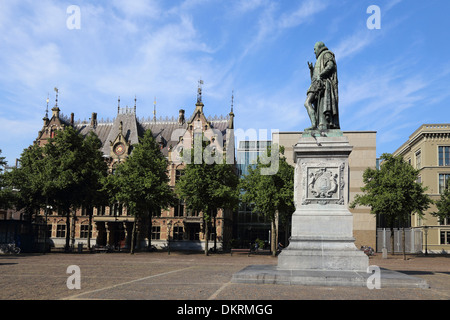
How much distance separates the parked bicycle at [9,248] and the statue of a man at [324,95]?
34559mm

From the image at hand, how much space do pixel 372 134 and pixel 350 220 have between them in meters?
51.9

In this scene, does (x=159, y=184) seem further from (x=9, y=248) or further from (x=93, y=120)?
(x=93, y=120)

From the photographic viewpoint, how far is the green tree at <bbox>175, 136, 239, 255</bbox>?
45844 millimetres

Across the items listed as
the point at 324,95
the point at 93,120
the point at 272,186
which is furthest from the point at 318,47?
the point at 93,120

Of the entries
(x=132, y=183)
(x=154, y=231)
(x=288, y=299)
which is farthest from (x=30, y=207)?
(x=288, y=299)

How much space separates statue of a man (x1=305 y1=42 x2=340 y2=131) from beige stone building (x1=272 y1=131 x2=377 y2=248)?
4432cm

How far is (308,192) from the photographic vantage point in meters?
16.0

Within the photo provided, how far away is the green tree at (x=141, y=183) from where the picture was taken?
44.9 metres

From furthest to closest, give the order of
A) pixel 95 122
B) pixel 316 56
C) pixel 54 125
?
pixel 95 122 < pixel 54 125 < pixel 316 56

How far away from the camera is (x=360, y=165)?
62969 mm

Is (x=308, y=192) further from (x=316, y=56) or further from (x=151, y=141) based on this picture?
(x=151, y=141)

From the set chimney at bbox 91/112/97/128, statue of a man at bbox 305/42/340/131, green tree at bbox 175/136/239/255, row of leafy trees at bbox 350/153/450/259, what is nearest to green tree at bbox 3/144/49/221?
green tree at bbox 175/136/239/255

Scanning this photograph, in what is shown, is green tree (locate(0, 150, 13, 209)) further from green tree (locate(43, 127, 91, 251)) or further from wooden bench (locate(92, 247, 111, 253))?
wooden bench (locate(92, 247, 111, 253))

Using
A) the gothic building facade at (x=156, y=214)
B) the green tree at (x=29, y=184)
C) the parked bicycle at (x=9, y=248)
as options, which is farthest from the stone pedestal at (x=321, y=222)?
the gothic building facade at (x=156, y=214)
